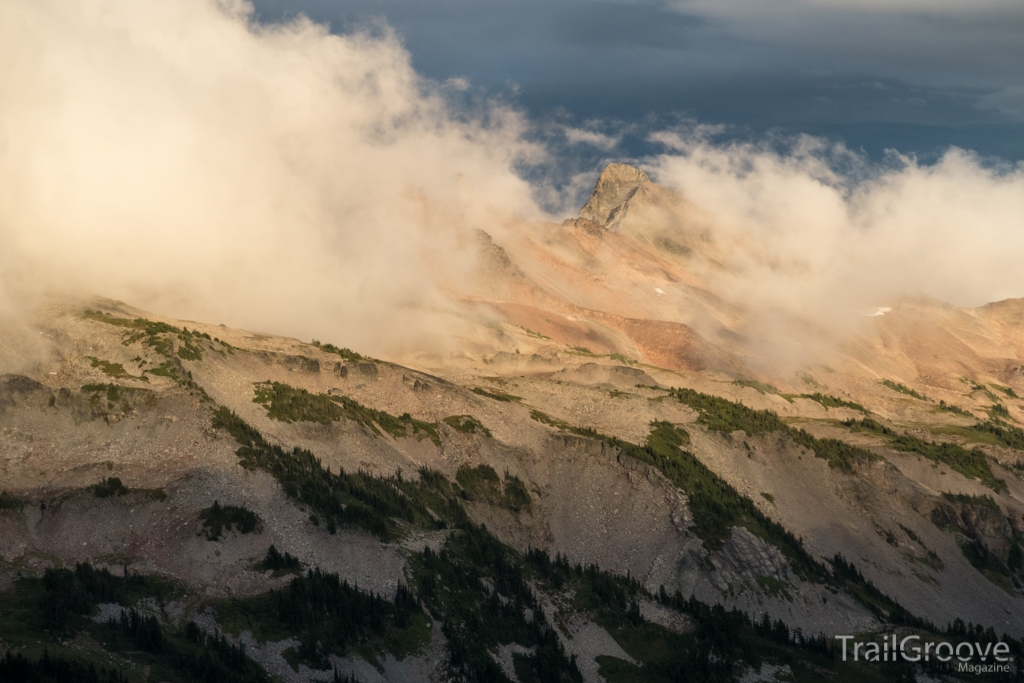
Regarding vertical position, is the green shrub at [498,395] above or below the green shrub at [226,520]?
below

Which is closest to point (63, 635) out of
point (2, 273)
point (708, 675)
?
point (708, 675)

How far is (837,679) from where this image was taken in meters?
115

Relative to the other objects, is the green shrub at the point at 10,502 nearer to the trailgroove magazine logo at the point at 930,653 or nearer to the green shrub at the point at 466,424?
the green shrub at the point at 466,424

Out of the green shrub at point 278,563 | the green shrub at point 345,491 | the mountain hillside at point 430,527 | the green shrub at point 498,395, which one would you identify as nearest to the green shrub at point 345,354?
the mountain hillside at point 430,527

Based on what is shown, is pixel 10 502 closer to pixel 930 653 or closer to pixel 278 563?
pixel 278 563

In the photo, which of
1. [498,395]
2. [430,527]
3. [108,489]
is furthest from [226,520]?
[498,395]

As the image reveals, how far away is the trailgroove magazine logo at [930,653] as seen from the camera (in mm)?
120375

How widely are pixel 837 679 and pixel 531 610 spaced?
3714cm

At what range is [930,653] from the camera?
12200 centimetres

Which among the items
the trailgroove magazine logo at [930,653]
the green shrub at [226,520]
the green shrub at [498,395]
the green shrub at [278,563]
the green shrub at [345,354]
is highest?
the green shrub at [226,520]

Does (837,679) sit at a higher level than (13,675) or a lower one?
lower

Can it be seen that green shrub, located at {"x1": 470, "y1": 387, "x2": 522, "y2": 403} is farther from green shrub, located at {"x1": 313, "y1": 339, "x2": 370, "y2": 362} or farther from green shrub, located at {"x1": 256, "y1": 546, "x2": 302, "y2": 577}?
green shrub, located at {"x1": 256, "y1": 546, "x2": 302, "y2": 577}

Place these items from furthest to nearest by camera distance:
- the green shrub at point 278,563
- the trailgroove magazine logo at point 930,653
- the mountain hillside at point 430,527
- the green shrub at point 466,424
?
the green shrub at point 466,424, the trailgroove magazine logo at point 930,653, the green shrub at point 278,563, the mountain hillside at point 430,527

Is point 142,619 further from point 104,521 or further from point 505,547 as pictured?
point 505,547
